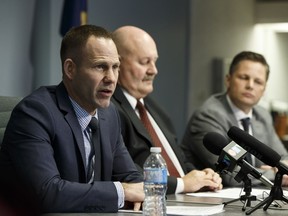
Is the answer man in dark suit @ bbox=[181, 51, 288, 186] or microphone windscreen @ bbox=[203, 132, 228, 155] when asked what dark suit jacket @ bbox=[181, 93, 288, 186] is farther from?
microphone windscreen @ bbox=[203, 132, 228, 155]

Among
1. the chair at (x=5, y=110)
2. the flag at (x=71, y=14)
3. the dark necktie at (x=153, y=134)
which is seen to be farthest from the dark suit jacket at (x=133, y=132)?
the flag at (x=71, y=14)

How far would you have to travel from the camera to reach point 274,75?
7.50 metres

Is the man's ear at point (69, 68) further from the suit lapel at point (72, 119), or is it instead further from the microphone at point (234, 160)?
the microphone at point (234, 160)

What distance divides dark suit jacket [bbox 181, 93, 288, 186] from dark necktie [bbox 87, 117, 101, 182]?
3.96 feet

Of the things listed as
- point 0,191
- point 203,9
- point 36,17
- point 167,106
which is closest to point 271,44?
point 203,9

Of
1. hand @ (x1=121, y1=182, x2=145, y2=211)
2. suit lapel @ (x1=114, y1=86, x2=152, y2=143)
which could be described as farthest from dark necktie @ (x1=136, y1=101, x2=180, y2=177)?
hand @ (x1=121, y1=182, x2=145, y2=211)

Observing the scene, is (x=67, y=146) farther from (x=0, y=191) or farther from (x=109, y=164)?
(x=0, y=191)

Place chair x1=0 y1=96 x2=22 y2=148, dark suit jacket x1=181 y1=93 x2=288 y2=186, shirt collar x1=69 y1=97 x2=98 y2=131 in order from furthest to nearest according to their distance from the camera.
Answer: dark suit jacket x1=181 y1=93 x2=288 y2=186 → chair x1=0 y1=96 x2=22 y2=148 → shirt collar x1=69 y1=97 x2=98 y2=131

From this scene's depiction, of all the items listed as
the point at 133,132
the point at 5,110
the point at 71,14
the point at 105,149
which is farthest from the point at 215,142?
the point at 71,14

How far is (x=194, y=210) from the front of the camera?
6.34ft

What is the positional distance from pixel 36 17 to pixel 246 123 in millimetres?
1765

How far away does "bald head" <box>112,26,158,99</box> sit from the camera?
9.99 feet

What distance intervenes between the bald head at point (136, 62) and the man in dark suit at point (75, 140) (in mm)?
582

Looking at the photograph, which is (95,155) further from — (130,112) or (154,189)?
(130,112)
